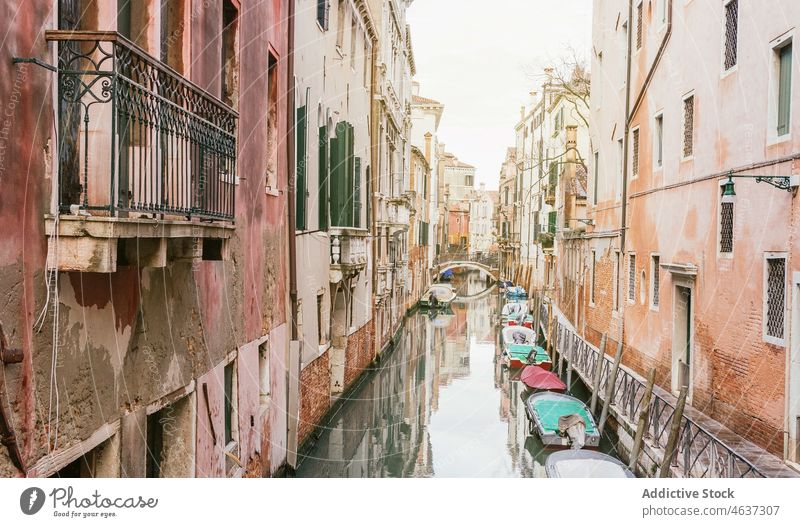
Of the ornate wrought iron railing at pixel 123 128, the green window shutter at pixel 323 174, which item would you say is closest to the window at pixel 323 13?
the green window shutter at pixel 323 174

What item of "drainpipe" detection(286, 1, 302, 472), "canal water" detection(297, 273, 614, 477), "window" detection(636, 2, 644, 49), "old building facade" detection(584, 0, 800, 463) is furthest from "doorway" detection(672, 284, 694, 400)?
"drainpipe" detection(286, 1, 302, 472)

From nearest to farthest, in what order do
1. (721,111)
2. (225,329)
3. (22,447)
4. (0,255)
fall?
1. (0,255)
2. (22,447)
3. (225,329)
4. (721,111)

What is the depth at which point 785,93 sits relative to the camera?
17.1 ft

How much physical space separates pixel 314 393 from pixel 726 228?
4.16 m

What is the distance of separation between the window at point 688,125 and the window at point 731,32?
1005 mm

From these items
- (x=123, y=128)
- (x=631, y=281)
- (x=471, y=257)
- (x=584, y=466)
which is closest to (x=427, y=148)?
(x=631, y=281)

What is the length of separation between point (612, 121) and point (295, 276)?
5.87 m

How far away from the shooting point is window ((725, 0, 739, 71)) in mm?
6285

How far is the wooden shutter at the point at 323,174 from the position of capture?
307 inches

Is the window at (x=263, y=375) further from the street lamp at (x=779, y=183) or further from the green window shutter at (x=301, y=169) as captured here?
the street lamp at (x=779, y=183)

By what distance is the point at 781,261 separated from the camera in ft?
17.3

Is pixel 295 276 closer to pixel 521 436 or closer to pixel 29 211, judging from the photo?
pixel 521 436

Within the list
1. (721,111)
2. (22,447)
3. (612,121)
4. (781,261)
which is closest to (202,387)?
(22,447)

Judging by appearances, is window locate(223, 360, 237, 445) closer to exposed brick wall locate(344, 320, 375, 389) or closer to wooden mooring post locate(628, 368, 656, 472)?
wooden mooring post locate(628, 368, 656, 472)
